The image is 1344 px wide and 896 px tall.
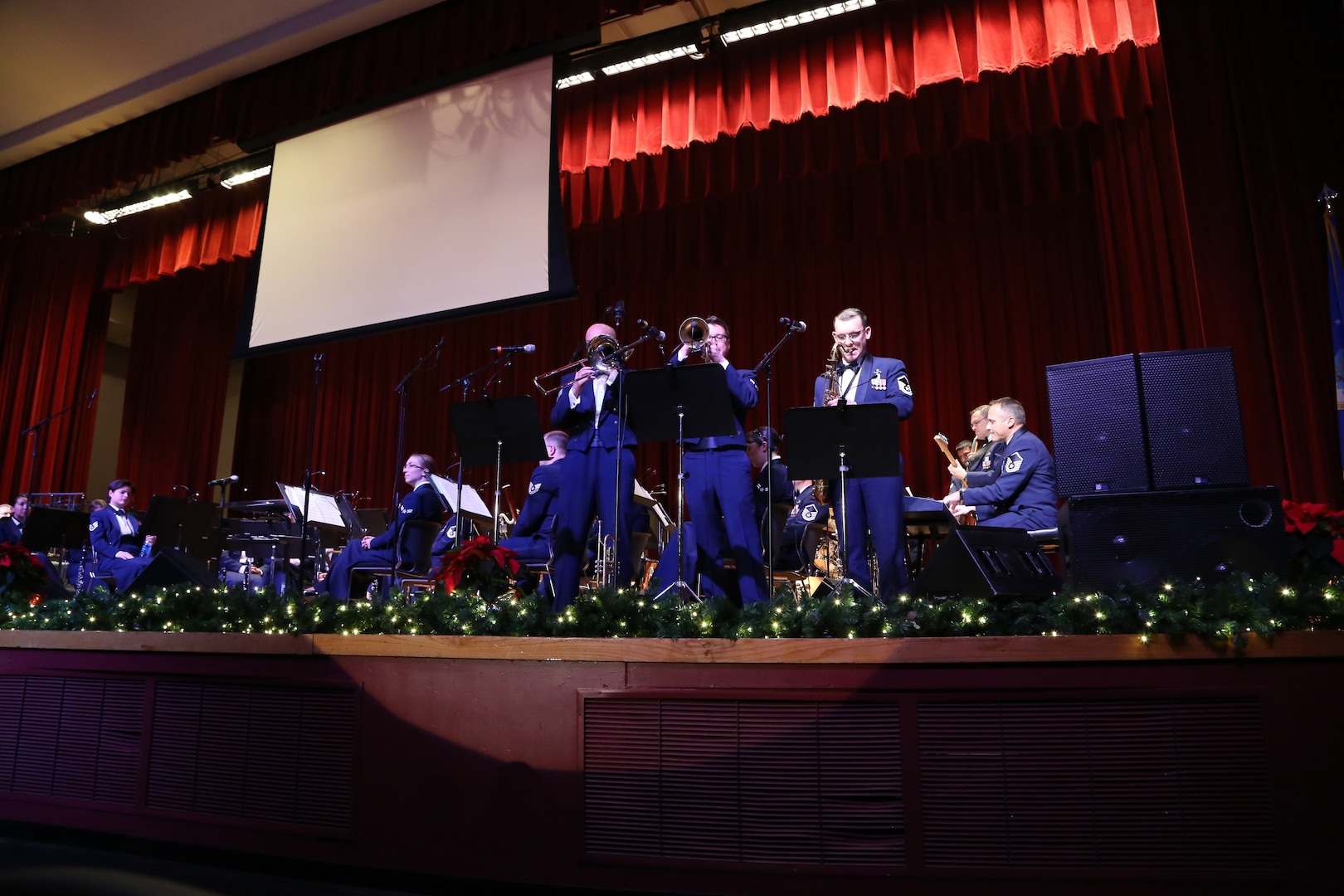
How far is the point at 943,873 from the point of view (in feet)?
7.80

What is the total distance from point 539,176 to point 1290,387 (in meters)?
4.90

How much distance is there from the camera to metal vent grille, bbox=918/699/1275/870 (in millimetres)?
2297

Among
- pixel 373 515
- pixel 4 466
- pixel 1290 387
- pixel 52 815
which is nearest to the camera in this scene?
pixel 52 815

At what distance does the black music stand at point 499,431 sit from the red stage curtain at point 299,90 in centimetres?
292

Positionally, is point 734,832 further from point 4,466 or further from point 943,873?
point 4,466

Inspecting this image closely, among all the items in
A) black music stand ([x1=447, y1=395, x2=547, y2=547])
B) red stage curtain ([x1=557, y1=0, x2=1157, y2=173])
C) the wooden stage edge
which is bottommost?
the wooden stage edge

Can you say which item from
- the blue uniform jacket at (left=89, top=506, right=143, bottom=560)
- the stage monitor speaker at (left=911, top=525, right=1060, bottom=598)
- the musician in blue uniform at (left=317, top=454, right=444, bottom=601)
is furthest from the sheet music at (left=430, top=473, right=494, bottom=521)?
the stage monitor speaker at (left=911, top=525, right=1060, bottom=598)

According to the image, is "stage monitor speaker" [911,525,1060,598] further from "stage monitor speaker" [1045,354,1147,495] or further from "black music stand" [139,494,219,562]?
"black music stand" [139,494,219,562]

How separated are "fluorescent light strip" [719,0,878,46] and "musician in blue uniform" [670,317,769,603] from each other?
3.28m

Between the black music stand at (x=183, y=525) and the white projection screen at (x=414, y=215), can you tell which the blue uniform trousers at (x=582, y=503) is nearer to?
the white projection screen at (x=414, y=215)

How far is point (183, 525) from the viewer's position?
7141 mm

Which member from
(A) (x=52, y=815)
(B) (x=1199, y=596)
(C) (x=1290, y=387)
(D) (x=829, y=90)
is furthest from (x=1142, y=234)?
(A) (x=52, y=815)

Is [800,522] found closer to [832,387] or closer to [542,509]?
[832,387]

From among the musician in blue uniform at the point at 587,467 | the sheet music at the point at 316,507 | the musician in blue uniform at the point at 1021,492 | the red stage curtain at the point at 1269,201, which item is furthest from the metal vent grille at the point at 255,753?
the red stage curtain at the point at 1269,201
